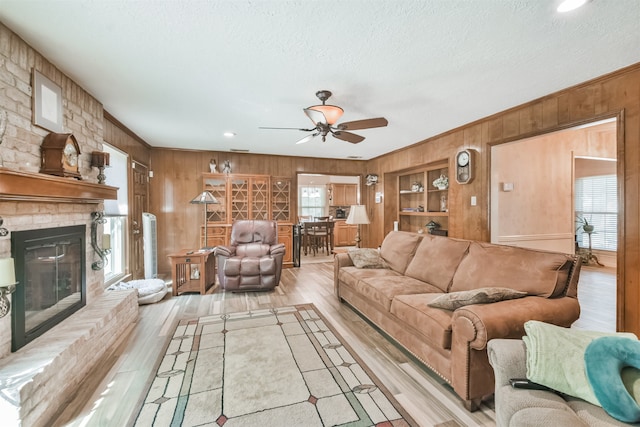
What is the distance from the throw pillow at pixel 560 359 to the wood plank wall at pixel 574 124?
1.67 meters

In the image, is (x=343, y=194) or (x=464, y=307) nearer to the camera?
(x=464, y=307)

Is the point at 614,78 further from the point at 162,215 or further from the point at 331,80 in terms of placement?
the point at 162,215

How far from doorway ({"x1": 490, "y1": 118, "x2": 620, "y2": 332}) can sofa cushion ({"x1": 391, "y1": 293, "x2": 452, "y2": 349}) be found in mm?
2146

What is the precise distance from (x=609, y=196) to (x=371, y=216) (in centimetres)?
508

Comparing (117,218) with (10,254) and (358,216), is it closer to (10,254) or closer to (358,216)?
(10,254)

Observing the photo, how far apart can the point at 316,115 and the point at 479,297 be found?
2053mm

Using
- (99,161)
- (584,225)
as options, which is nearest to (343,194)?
(584,225)

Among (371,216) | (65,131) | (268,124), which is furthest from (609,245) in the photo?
(65,131)

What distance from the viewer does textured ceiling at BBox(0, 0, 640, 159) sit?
66.2 inches

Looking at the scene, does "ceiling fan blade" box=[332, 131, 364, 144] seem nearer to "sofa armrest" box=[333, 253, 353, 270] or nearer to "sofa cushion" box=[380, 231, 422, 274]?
"sofa cushion" box=[380, 231, 422, 274]

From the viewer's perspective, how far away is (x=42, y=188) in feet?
6.32

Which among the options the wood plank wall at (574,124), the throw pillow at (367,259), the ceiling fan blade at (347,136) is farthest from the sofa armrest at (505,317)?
the ceiling fan blade at (347,136)

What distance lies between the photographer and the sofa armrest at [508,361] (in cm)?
135

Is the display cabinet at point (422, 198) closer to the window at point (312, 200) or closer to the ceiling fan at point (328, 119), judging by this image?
the ceiling fan at point (328, 119)
